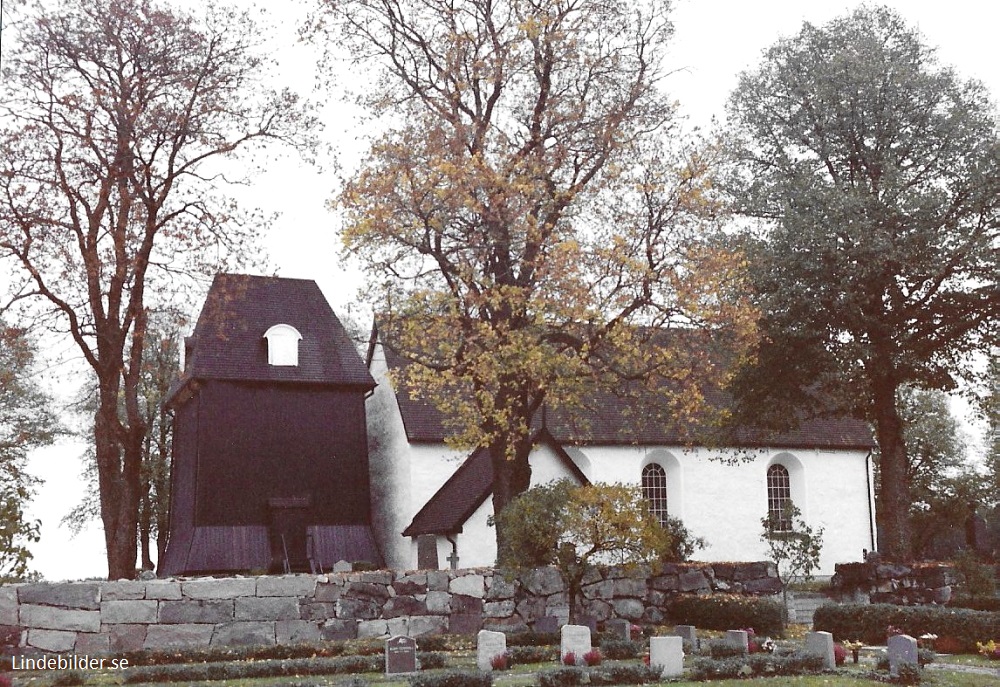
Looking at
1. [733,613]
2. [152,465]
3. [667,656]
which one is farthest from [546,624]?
[152,465]

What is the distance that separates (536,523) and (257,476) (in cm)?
1623

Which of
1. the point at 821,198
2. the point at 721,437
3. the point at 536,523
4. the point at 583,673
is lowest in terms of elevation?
the point at 583,673

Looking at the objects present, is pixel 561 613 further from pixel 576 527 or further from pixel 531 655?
pixel 531 655

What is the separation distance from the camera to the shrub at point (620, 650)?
17641mm

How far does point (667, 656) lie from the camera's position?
50.5 feet

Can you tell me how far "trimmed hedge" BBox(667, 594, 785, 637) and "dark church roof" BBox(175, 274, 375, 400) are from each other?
629 inches

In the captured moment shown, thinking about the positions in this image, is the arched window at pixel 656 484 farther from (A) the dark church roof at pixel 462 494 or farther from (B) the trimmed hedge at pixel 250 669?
(B) the trimmed hedge at pixel 250 669

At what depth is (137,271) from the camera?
24.8 metres

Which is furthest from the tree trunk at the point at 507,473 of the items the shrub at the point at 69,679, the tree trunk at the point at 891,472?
the tree trunk at the point at 891,472

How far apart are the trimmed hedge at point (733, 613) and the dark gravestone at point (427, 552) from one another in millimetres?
11018

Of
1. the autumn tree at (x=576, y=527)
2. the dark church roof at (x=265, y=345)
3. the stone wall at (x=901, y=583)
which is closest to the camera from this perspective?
the autumn tree at (x=576, y=527)

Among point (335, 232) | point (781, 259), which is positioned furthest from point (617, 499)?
point (781, 259)

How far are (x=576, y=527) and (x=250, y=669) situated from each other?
661 cm

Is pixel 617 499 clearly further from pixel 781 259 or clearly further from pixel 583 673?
pixel 781 259
